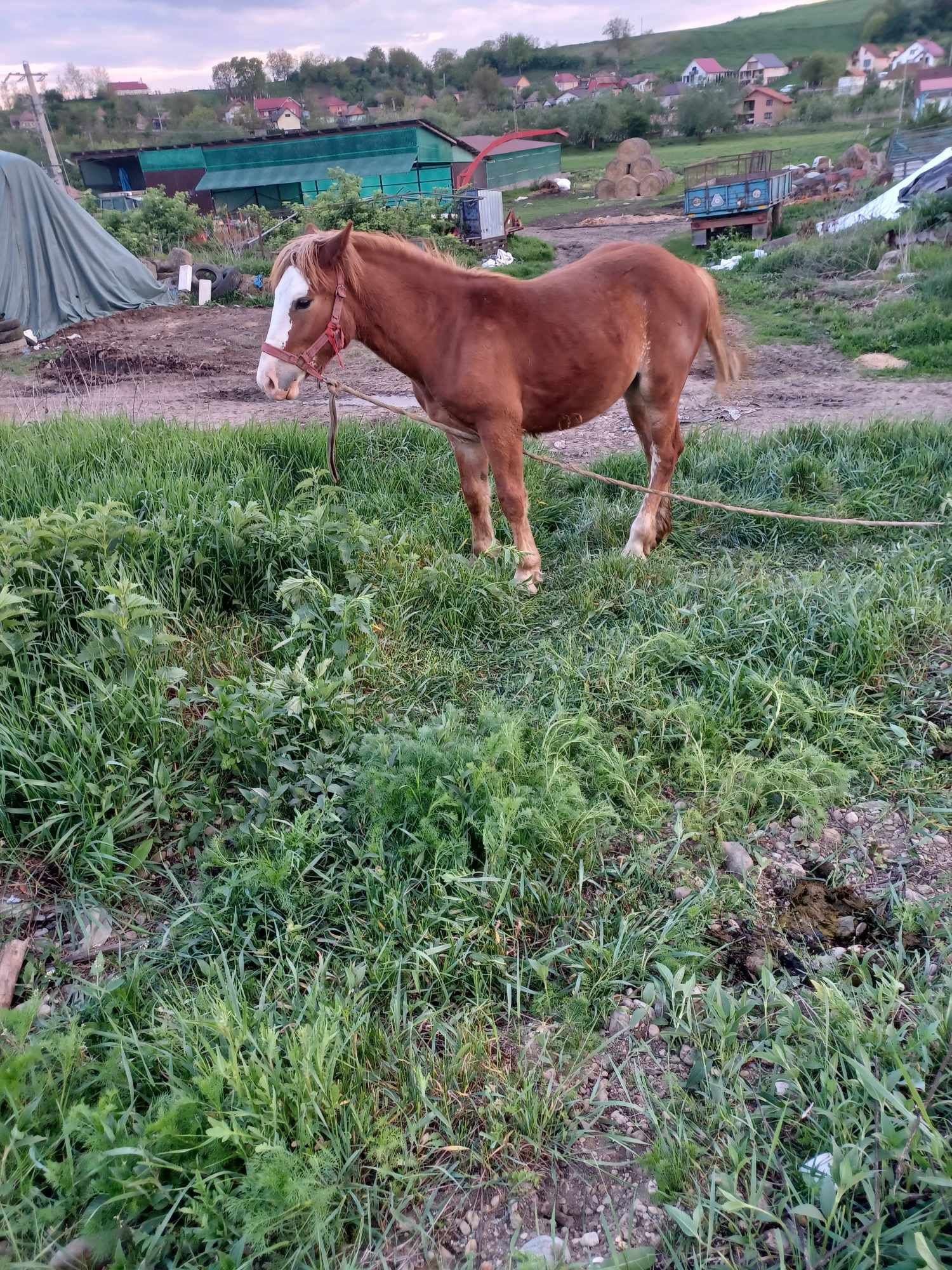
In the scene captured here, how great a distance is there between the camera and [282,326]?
3756 millimetres

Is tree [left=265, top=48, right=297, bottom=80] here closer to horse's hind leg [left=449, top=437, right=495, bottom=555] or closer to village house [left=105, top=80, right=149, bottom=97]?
village house [left=105, top=80, right=149, bottom=97]

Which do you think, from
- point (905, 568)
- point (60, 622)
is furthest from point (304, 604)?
point (905, 568)

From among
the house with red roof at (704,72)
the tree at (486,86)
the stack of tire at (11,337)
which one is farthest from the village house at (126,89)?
the stack of tire at (11,337)

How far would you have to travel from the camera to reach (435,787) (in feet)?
8.48

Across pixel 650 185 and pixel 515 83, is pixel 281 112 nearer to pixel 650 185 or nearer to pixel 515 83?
pixel 515 83

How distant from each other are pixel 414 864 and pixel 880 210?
1753 centimetres

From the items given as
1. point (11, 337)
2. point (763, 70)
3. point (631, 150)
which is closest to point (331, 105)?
point (763, 70)

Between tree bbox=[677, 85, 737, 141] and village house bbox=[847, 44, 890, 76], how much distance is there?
45.7 ft

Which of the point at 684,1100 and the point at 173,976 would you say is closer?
the point at 684,1100

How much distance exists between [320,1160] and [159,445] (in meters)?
4.52

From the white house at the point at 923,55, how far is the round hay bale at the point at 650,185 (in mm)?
32894

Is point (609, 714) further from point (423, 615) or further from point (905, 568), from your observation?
point (905, 568)

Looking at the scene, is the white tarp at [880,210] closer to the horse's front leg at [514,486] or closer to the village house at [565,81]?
the horse's front leg at [514,486]

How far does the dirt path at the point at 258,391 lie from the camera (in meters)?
7.10
